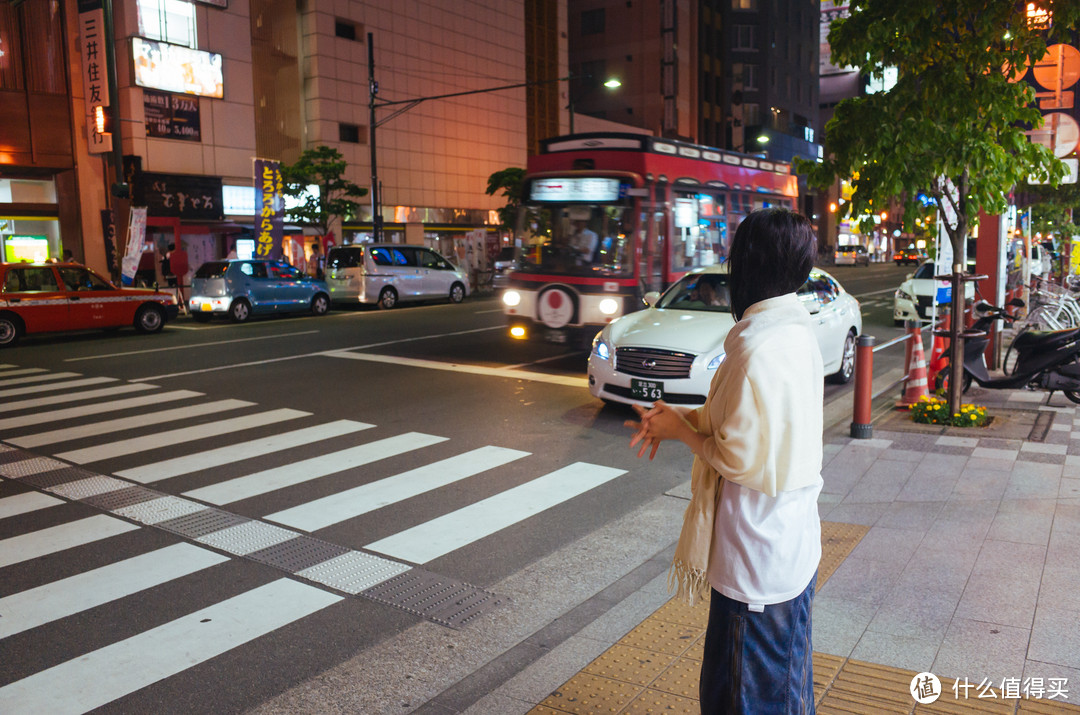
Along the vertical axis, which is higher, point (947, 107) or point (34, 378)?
point (947, 107)

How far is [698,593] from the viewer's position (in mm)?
2465

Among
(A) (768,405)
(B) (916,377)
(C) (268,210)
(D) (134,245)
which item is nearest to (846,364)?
(B) (916,377)

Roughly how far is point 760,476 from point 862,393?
6266mm

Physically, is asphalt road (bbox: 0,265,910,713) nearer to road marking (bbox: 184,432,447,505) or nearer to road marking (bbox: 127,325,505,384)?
road marking (bbox: 184,432,447,505)

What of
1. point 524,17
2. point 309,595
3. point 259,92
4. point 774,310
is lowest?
point 309,595

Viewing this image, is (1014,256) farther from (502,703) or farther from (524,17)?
(524,17)

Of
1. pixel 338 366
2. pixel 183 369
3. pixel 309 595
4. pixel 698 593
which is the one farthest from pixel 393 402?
pixel 698 593

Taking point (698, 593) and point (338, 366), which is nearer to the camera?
point (698, 593)

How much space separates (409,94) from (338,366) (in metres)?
29.0

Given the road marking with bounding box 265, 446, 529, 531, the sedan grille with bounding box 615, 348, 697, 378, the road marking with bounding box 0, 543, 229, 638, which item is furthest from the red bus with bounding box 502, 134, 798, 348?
the road marking with bounding box 0, 543, 229, 638

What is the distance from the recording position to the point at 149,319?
61.1 feet

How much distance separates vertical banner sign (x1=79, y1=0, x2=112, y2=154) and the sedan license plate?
2358cm

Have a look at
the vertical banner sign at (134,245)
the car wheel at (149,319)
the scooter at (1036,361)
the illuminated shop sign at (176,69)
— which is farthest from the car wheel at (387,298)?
the scooter at (1036,361)

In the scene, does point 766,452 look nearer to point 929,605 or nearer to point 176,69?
point 929,605
